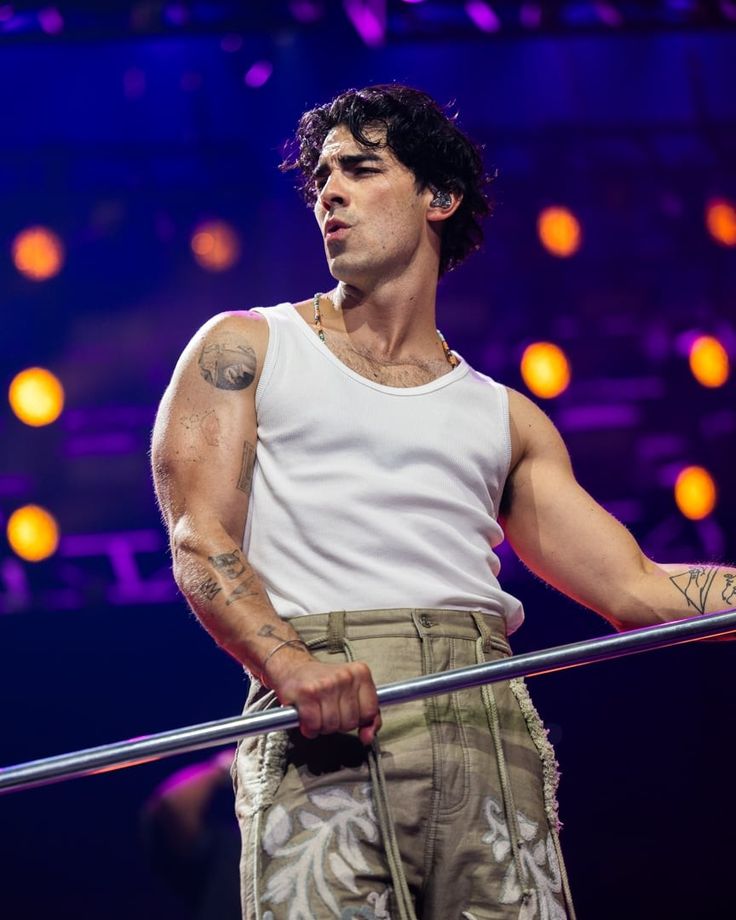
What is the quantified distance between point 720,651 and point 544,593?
0.74m

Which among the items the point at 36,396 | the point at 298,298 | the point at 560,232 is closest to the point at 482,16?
the point at 560,232

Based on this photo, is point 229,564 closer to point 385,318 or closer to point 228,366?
point 228,366

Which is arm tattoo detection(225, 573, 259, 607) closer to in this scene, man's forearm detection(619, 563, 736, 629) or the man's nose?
man's forearm detection(619, 563, 736, 629)

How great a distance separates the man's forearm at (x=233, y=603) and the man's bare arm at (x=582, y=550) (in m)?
0.71

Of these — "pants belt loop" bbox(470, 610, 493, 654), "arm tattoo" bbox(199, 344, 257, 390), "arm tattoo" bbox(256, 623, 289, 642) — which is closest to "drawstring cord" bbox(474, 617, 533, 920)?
"pants belt loop" bbox(470, 610, 493, 654)

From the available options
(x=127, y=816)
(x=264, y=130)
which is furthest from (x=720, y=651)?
(x=264, y=130)

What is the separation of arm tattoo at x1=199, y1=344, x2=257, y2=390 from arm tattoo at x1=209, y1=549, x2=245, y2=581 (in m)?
0.33

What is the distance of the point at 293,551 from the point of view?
6.73 feet

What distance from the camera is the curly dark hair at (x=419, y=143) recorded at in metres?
2.63

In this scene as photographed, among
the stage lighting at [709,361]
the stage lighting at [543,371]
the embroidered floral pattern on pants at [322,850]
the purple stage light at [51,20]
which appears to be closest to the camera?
the embroidered floral pattern on pants at [322,850]

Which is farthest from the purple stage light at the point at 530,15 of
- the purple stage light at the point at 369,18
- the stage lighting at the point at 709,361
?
the stage lighting at the point at 709,361

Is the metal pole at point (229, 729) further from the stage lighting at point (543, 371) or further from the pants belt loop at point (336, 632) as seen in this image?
the stage lighting at point (543, 371)

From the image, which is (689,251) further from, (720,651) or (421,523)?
(421,523)

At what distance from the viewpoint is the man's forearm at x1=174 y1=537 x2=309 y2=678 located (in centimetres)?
183
